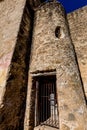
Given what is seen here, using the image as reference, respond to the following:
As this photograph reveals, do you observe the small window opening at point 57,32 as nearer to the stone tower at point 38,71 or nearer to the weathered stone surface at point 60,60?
the stone tower at point 38,71

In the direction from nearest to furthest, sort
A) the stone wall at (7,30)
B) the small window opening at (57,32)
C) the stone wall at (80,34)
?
the stone wall at (7,30), the stone wall at (80,34), the small window opening at (57,32)

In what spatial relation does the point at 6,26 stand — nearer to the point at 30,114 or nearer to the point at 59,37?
the point at 59,37

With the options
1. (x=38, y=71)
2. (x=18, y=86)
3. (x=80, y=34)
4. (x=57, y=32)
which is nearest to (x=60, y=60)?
(x=38, y=71)

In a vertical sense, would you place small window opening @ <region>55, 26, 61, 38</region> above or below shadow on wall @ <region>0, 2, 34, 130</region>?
above

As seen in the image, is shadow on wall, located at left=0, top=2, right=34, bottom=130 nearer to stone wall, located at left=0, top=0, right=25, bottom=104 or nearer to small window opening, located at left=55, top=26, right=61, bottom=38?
stone wall, located at left=0, top=0, right=25, bottom=104

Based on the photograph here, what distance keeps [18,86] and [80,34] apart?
3027 millimetres

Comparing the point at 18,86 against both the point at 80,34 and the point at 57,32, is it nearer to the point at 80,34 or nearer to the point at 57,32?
the point at 57,32

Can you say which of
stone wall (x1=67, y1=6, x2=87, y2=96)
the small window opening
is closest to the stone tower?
the small window opening

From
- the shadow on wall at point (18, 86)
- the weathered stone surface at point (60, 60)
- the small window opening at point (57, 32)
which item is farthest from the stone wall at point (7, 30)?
the small window opening at point (57, 32)

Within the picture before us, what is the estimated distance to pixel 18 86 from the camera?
170 inches

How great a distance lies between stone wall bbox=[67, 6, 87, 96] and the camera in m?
5.08

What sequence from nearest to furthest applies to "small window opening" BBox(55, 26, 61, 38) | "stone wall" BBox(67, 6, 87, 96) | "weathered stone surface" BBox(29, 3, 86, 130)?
"weathered stone surface" BBox(29, 3, 86, 130) → "stone wall" BBox(67, 6, 87, 96) → "small window opening" BBox(55, 26, 61, 38)

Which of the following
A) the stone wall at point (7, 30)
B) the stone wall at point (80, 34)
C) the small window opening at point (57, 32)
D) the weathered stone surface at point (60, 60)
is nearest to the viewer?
the weathered stone surface at point (60, 60)

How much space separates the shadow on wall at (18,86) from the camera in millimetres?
3742
